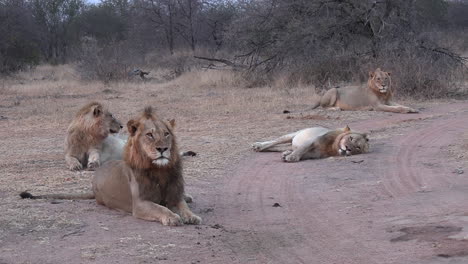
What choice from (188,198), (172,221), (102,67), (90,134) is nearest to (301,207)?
(188,198)

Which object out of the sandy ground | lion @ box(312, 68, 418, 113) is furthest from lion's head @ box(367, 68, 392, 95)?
the sandy ground

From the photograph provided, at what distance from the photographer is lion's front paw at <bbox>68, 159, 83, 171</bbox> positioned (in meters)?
8.54

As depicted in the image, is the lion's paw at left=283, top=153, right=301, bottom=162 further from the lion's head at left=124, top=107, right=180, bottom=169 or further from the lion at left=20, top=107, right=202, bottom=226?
the lion's head at left=124, top=107, right=180, bottom=169

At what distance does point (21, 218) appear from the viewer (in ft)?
19.1

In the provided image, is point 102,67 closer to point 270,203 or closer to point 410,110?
point 410,110

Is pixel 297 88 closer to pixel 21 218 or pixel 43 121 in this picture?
pixel 43 121

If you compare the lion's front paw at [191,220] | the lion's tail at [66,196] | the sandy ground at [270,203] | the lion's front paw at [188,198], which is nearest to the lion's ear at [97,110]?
the sandy ground at [270,203]

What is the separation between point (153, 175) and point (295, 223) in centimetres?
115

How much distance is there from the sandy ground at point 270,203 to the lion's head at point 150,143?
0.47 metres

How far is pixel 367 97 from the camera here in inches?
575

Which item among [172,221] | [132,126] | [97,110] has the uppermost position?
[132,126]

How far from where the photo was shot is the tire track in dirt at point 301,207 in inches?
193

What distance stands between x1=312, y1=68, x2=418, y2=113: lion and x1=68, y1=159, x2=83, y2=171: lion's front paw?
7286 millimetres

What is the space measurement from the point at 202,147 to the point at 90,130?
2.01m
